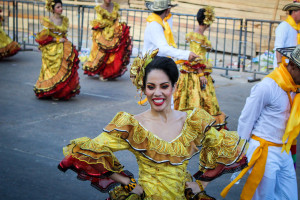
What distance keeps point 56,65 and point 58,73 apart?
160mm

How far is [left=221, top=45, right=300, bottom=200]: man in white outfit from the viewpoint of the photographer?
11.9 ft

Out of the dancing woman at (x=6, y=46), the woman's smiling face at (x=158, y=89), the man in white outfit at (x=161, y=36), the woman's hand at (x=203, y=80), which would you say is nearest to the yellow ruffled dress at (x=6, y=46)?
the dancing woman at (x=6, y=46)

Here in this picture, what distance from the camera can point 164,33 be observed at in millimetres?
5703

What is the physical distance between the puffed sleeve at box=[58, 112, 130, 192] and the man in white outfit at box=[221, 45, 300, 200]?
1.24 m

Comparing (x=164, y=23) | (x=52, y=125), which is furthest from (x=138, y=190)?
(x=52, y=125)

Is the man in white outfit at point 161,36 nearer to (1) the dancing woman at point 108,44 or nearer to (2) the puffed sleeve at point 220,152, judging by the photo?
(2) the puffed sleeve at point 220,152

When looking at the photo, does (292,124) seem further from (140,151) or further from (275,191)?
(140,151)

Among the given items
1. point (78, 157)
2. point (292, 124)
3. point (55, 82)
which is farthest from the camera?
point (55, 82)

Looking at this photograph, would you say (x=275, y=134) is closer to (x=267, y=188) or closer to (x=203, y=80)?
(x=267, y=188)

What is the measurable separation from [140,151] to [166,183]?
0.24 meters

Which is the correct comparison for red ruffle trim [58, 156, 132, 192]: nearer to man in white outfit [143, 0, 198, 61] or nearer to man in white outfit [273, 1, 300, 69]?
man in white outfit [143, 0, 198, 61]

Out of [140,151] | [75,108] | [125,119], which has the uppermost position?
[125,119]

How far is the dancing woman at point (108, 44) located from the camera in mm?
10375

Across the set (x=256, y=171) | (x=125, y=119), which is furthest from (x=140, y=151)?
(x=256, y=171)
